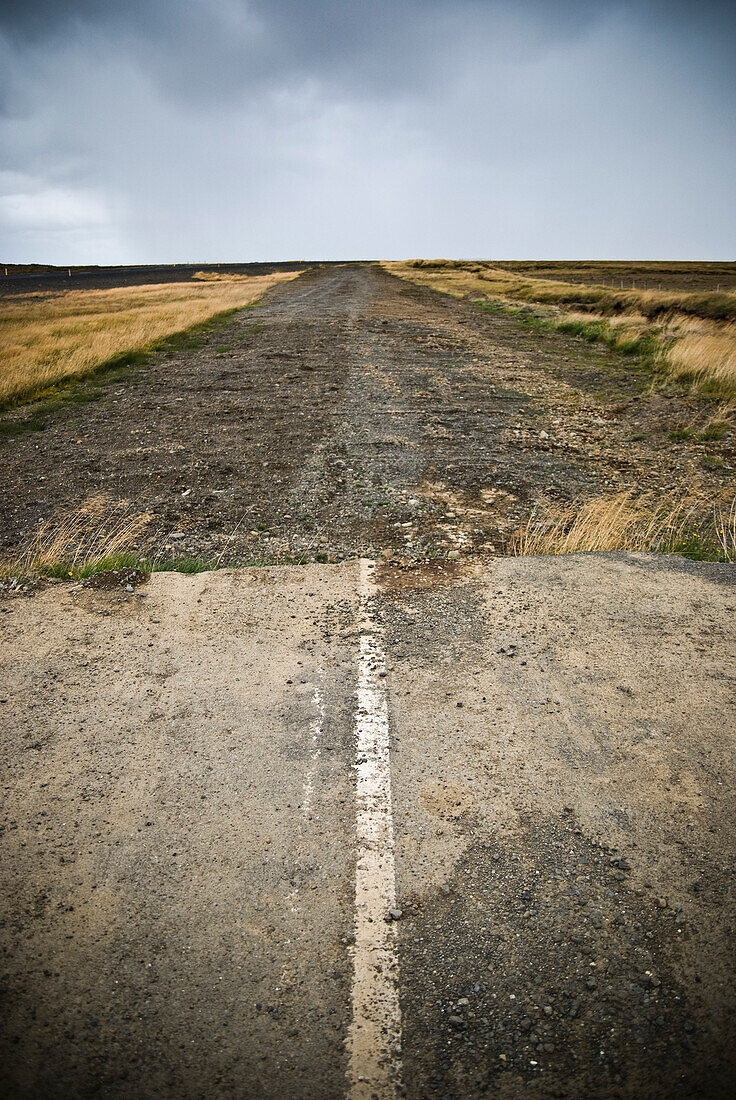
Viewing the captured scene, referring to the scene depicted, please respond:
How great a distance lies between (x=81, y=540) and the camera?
581cm

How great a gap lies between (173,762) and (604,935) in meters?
2.18

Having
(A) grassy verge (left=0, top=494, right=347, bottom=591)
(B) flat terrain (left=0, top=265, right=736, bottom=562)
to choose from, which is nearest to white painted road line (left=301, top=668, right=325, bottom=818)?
(A) grassy verge (left=0, top=494, right=347, bottom=591)

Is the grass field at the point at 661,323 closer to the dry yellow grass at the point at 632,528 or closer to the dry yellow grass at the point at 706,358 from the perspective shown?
the dry yellow grass at the point at 706,358

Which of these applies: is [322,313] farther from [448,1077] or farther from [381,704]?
[448,1077]

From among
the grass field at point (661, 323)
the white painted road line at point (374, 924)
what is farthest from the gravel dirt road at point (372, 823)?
the grass field at point (661, 323)

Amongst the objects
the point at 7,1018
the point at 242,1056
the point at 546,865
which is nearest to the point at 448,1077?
the point at 242,1056

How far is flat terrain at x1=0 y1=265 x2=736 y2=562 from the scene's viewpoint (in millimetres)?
6145

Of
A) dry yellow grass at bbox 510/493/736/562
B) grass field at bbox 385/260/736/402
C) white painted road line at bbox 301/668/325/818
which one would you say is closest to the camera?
white painted road line at bbox 301/668/325/818

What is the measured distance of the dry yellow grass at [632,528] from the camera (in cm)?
537

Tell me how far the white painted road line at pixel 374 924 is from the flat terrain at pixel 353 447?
2.45 m

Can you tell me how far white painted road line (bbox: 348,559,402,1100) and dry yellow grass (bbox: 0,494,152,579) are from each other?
3148 millimetres

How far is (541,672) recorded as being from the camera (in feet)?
12.3

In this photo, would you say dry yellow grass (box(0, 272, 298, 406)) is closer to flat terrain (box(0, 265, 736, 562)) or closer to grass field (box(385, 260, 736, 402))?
flat terrain (box(0, 265, 736, 562))

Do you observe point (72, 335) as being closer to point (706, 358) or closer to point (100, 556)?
point (100, 556)
